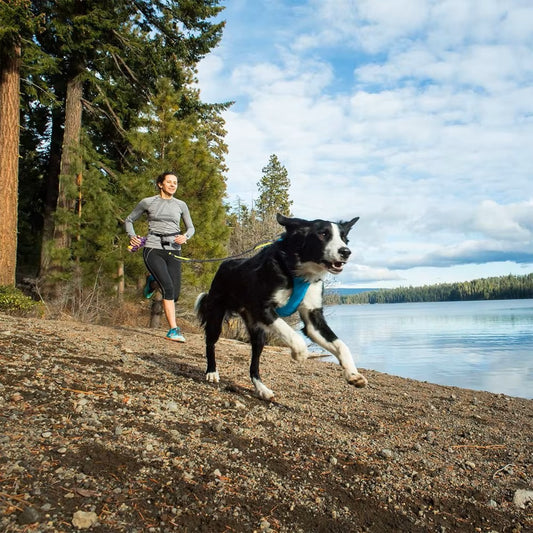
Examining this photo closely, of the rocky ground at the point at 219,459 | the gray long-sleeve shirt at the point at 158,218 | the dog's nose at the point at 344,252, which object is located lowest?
the rocky ground at the point at 219,459

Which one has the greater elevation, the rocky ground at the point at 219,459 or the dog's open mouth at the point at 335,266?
the dog's open mouth at the point at 335,266

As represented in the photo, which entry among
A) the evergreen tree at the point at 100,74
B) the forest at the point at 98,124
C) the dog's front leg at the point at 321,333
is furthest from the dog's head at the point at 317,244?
the evergreen tree at the point at 100,74

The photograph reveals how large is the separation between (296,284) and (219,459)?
1.90 metres

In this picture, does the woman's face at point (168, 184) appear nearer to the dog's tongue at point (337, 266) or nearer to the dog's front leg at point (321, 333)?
the dog's front leg at point (321, 333)

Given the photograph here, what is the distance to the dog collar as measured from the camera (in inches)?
172

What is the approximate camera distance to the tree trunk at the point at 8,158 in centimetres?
1136

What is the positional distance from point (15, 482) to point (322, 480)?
180cm

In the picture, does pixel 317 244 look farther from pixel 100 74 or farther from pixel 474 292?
pixel 474 292

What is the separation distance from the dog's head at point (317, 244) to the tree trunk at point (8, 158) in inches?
382

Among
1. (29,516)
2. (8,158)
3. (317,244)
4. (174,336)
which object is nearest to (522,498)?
(317,244)

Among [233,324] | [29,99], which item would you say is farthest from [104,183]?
[233,324]

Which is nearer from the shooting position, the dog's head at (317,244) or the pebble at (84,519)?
the pebble at (84,519)

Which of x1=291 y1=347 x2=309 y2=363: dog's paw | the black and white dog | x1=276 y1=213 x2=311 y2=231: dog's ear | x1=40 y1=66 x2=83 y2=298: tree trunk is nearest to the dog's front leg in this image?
the black and white dog

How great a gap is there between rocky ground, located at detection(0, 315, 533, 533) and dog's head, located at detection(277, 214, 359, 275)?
1.44 meters
